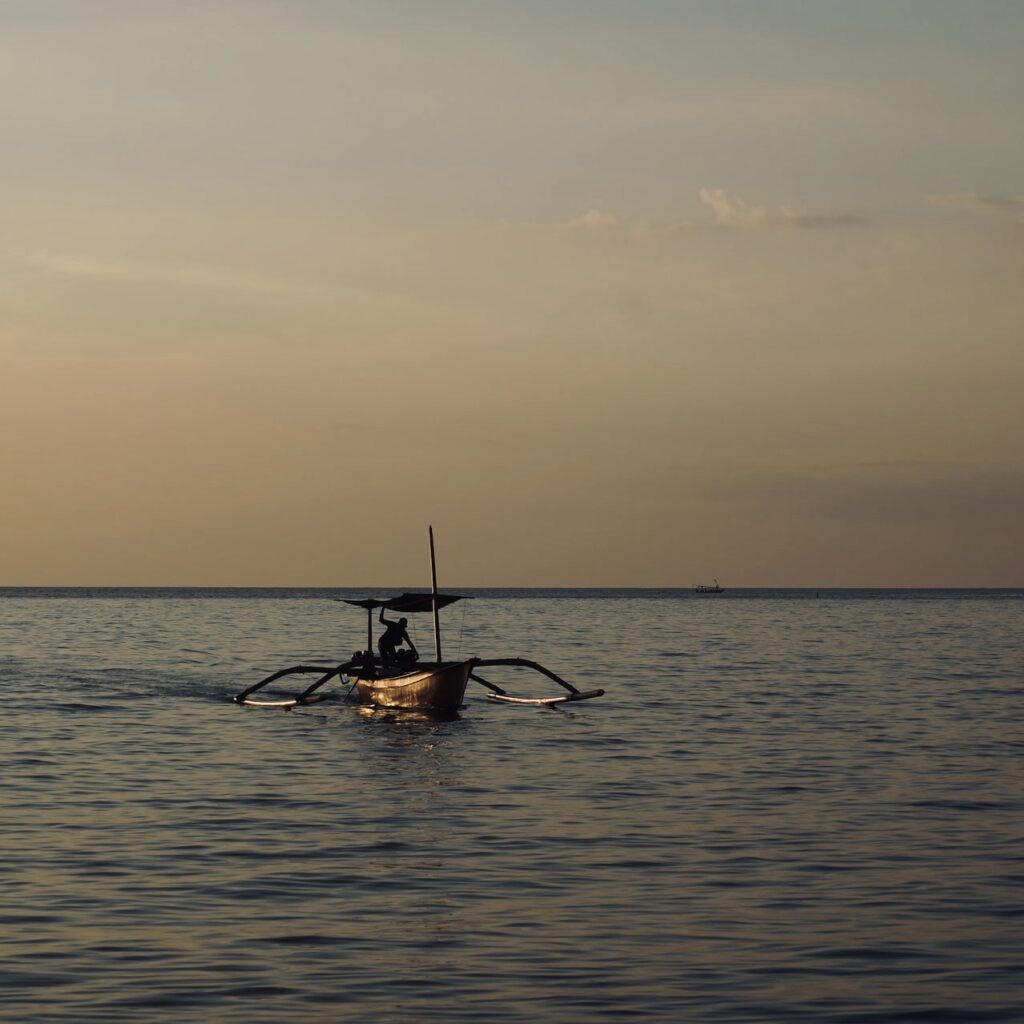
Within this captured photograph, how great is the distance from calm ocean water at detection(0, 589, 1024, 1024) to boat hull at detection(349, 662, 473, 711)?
0.68m

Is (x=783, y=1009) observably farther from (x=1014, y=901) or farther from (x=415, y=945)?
(x=1014, y=901)

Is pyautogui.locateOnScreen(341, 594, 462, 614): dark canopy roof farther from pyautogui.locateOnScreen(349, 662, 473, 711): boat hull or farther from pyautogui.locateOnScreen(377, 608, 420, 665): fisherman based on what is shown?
pyautogui.locateOnScreen(349, 662, 473, 711): boat hull

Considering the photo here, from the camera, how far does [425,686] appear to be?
40812 millimetres

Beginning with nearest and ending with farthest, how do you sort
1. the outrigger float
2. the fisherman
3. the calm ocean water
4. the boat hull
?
the calm ocean water, the boat hull, the outrigger float, the fisherman

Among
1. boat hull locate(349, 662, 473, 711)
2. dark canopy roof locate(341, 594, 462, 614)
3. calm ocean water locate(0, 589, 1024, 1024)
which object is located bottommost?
calm ocean water locate(0, 589, 1024, 1024)

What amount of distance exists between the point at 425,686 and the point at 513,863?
20.9m

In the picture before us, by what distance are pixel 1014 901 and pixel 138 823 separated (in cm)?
1228

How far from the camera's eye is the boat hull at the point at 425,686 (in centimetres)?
4041

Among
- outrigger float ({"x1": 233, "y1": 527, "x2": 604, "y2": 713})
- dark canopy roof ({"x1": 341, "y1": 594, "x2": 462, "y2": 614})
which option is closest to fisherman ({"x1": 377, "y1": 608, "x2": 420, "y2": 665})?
outrigger float ({"x1": 233, "y1": 527, "x2": 604, "y2": 713})

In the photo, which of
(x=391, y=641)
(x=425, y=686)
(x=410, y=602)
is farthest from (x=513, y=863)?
(x=391, y=641)

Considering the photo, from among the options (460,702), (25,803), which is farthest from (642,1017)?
A: (460,702)

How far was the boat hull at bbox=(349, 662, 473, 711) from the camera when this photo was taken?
40.4 meters

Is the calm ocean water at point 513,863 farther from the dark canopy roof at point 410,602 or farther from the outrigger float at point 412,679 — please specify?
the dark canopy roof at point 410,602

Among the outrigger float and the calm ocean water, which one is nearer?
the calm ocean water
